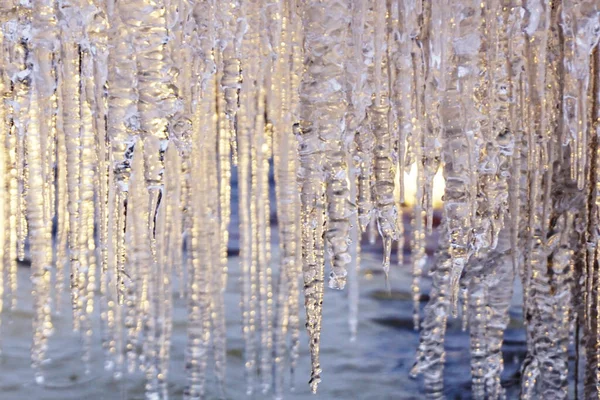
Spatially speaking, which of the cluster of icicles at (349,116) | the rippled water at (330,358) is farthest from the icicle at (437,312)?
the rippled water at (330,358)

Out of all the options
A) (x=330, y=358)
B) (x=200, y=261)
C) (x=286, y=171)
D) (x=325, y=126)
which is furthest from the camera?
(x=330, y=358)

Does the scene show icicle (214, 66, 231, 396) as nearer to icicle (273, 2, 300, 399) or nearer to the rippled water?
icicle (273, 2, 300, 399)

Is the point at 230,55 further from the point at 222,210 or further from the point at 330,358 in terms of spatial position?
the point at 330,358

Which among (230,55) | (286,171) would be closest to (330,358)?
(286,171)

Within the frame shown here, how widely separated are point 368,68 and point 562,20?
1.13ft

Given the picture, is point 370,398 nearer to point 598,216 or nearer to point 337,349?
point 337,349

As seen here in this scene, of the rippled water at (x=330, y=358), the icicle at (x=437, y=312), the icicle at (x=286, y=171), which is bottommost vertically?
the rippled water at (x=330, y=358)

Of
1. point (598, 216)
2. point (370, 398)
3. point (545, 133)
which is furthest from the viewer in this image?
point (370, 398)

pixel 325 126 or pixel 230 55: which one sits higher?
pixel 230 55

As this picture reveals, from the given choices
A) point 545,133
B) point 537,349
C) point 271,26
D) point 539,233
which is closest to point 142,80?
point 271,26

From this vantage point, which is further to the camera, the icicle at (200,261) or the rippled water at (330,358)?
the rippled water at (330,358)

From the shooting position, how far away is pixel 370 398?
3316mm

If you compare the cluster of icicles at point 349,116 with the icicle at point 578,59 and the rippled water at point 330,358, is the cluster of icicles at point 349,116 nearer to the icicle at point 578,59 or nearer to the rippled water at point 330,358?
the icicle at point 578,59

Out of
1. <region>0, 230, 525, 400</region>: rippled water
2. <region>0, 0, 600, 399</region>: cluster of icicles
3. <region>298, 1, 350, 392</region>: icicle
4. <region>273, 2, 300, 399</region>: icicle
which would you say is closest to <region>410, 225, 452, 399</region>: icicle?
<region>0, 0, 600, 399</region>: cluster of icicles
